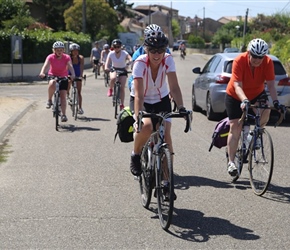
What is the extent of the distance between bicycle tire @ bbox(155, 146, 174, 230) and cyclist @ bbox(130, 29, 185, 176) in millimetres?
618

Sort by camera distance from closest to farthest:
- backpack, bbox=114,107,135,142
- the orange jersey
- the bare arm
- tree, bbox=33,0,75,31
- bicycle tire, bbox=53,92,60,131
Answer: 1. the bare arm
2. backpack, bbox=114,107,135,142
3. the orange jersey
4. bicycle tire, bbox=53,92,60,131
5. tree, bbox=33,0,75,31

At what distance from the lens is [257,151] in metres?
8.10

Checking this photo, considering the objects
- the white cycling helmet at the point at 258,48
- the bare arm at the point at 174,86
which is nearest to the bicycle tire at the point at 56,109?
the white cycling helmet at the point at 258,48

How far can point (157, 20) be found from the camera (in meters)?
168


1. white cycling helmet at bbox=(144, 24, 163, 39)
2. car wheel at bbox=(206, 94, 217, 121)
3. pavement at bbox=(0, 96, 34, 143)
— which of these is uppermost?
white cycling helmet at bbox=(144, 24, 163, 39)

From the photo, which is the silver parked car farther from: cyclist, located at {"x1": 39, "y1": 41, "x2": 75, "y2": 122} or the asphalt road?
cyclist, located at {"x1": 39, "y1": 41, "x2": 75, "y2": 122}

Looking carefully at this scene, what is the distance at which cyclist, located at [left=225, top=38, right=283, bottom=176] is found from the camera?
311 inches

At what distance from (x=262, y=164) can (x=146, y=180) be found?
5.26 feet

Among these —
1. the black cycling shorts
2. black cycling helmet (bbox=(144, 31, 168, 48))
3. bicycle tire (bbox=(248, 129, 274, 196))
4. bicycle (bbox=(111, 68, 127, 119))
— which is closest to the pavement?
bicycle (bbox=(111, 68, 127, 119))

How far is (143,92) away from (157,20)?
6421 inches

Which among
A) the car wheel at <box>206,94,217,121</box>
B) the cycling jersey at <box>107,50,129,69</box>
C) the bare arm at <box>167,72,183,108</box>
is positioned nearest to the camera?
the bare arm at <box>167,72,183,108</box>

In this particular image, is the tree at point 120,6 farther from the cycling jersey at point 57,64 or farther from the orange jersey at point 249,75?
the orange jersey at point 249,75

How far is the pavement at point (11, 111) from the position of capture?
1368 cm

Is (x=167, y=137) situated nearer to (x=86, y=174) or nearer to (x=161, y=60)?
(x=161, y=60)
